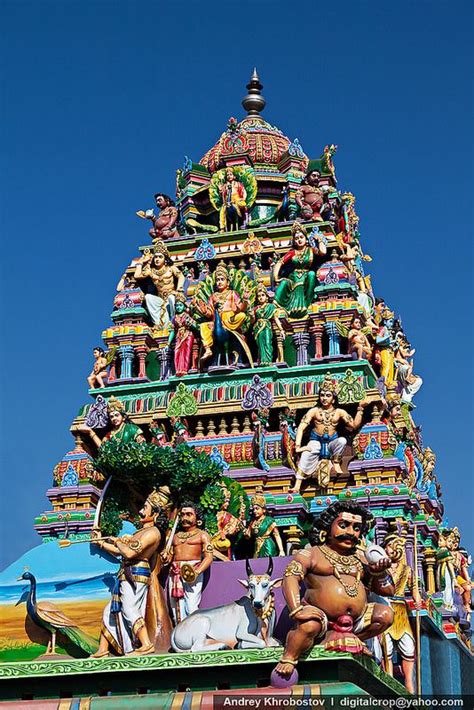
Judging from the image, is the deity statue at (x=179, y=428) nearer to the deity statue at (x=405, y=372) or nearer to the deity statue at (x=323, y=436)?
the deity statue at (x=323, y=436)

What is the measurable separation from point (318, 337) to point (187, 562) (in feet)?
43.6

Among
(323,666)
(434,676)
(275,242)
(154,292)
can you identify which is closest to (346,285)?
(275,242)

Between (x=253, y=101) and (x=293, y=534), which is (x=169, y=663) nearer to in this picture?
(x=293, y=534)

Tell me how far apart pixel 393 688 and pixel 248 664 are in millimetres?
2046

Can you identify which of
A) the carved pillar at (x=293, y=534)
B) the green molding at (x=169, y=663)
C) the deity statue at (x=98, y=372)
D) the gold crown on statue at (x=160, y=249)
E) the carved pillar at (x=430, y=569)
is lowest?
the green molding at (x=169, y=663)

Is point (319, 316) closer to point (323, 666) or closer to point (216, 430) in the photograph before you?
point (216, 430)

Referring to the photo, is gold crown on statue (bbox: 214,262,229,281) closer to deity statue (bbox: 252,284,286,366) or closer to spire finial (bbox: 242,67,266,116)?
deity statue (bbox: 252,284,286,366)

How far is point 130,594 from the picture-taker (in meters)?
14.5

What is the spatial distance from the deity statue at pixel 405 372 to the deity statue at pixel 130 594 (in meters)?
17.4

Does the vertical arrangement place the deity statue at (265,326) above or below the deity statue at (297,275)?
below

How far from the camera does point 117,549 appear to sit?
14641 millimetres

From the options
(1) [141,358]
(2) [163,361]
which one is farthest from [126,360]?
(2) [163,361]

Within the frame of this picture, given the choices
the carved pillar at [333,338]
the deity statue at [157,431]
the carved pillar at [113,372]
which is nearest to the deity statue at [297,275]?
the carved pillar at [333,338]

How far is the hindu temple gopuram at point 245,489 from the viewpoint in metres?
13.3
